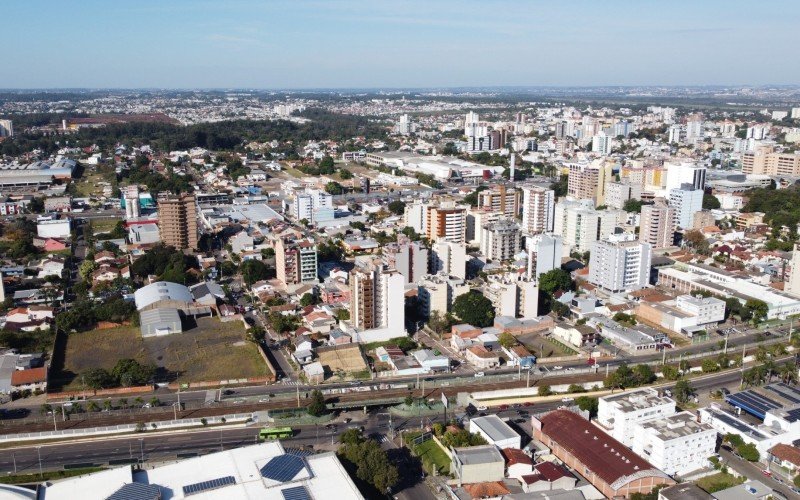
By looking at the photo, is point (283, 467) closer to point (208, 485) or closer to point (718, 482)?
point (208, 485)

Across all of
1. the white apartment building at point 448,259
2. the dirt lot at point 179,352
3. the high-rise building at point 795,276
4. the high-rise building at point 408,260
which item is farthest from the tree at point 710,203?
the dirt lot at point 179,352

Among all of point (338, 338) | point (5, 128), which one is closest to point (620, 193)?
point (338, 338)

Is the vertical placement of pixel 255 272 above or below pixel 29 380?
above

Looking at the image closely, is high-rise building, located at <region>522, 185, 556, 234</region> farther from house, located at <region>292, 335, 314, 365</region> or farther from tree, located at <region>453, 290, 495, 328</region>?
house, located at <region>292, 335, 314, 365</region>

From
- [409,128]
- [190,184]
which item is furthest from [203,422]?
[409,128]

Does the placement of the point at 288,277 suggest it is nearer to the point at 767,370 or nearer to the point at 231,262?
the point at 231,262

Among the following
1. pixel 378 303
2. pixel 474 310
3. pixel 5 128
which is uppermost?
pixel 5 128

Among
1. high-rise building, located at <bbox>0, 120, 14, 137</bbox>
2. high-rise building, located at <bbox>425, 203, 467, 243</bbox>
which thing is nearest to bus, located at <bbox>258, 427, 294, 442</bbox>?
high-rise building, located at <bbox>425, 203, 467, 243</bbox>
